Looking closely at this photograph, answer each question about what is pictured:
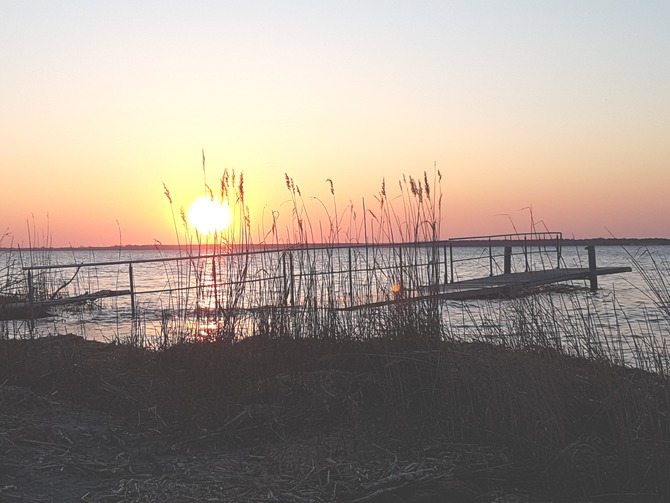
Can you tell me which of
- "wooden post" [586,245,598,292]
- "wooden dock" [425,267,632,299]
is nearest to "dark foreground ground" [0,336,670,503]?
"wooden dock" [425,267,632,299]

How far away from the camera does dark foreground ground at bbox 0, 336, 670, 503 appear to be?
10.3 feet

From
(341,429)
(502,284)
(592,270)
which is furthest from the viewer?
(592,270)

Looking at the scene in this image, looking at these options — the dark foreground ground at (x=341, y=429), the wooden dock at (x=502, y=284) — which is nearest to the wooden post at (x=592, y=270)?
the wooden dock at (x=502, y=284)

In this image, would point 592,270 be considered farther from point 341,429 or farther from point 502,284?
point 341,429

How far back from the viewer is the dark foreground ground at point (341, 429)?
3.14 meters

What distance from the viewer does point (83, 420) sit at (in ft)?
13.0

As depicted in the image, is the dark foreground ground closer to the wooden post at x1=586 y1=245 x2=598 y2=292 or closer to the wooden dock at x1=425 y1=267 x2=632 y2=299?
the wooden dock at x1=425 y1=267 x2=632 y2=299

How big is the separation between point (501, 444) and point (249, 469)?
1.33m

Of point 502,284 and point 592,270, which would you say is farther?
point 592,270

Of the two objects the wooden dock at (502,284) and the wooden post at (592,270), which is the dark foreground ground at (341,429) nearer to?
the wooden dock at (502,284)

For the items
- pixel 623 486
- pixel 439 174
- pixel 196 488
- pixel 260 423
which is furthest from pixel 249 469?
pixel 439 174

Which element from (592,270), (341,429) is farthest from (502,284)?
(341,429)

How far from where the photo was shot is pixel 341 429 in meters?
3.88

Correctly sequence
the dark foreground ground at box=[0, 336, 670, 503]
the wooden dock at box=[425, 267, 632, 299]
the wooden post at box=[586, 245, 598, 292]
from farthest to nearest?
the wooden post at box=[586, 245, 598, 292] < the wooden dock at box=[425, 267, 632, 299] < the dark foreground ground at box=[0, 336, 670, 503]
